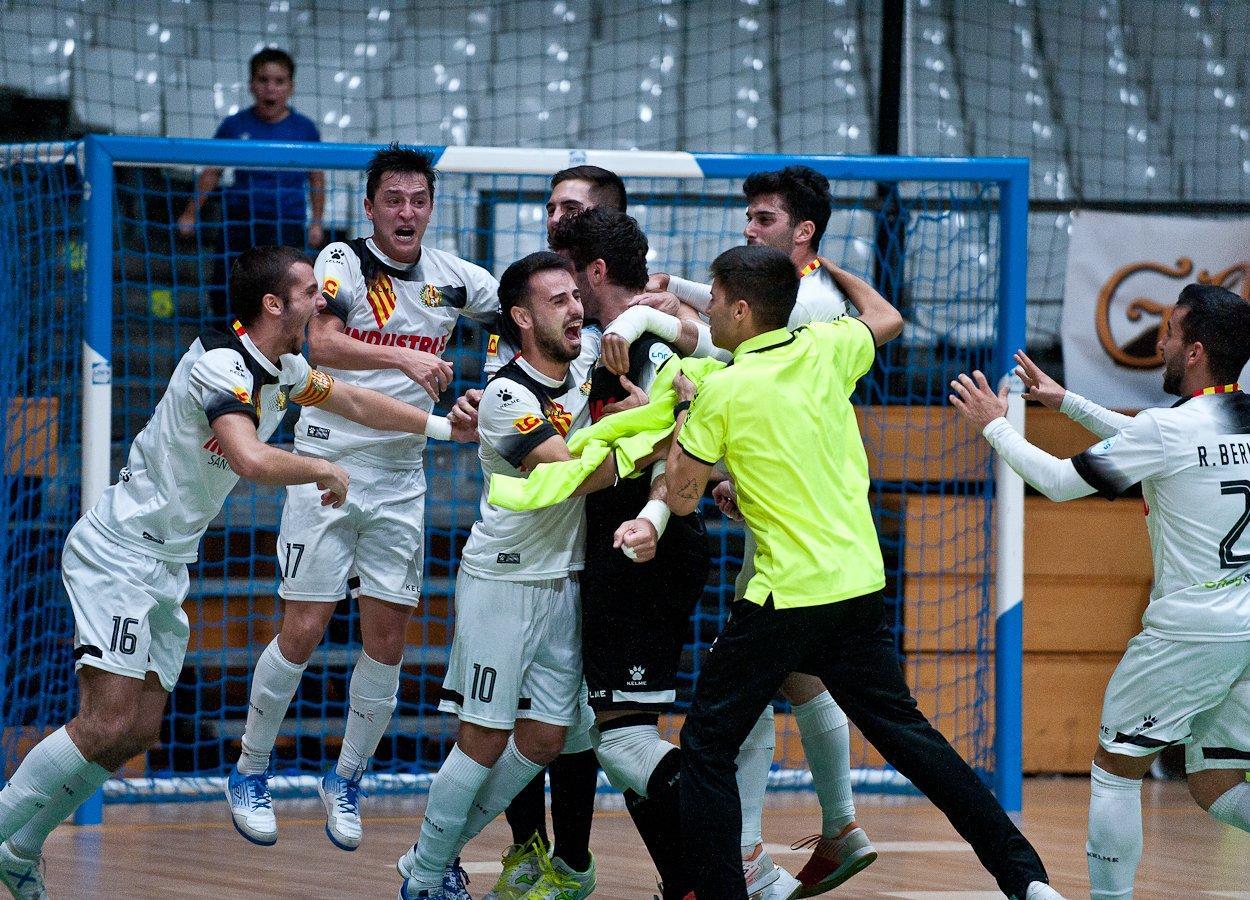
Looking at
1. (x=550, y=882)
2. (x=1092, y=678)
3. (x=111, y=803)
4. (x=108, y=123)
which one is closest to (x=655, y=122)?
(x=108, y=123)

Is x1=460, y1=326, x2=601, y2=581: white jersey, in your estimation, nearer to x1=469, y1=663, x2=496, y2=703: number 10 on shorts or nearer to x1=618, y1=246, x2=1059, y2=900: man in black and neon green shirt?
x1=469, y1=663, x2=496, y2=703: number 10 on shorts

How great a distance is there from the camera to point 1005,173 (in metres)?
6.90

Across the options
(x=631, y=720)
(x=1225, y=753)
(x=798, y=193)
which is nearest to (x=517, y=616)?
(x=631, y=720)

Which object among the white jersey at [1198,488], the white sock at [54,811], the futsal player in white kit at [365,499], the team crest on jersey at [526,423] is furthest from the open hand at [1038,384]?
the white sock at [54,811]

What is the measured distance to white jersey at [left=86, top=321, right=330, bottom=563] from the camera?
4.59 metres

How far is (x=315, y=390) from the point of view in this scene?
5039 millimetres

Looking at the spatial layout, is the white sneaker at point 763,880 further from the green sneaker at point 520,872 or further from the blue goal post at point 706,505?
the blue goal post at point 706,505

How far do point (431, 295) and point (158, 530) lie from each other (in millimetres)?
1280

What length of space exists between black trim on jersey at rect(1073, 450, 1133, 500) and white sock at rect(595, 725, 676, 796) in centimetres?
129

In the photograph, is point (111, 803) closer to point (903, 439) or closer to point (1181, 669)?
point (903, 439)

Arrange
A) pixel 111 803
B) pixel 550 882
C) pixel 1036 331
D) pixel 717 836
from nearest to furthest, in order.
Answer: pixel 717 836 → pixel 550 882 → pixel 111 803 → pixel 1036 331

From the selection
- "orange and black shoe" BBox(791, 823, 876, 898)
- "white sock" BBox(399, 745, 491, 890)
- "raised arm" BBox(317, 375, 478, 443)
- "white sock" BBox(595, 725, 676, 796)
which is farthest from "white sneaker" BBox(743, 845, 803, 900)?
"raised arm" BBox(317, 375, 478, 443)

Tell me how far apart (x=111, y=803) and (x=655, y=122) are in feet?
15.2

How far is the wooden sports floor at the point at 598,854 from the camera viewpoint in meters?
5.16
